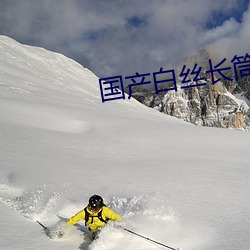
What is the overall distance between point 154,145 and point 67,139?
12.2ft

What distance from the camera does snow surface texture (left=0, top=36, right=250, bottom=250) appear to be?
5215 mm

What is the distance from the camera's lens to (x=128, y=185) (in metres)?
7.66

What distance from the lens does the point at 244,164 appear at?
996 centimetres

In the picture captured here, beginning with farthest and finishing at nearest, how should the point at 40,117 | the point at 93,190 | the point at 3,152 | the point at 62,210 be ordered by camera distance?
the point at 40,117, the point at 3,152, the point at 93,190, the point at 62,210

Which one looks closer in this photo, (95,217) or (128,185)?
(95,217)

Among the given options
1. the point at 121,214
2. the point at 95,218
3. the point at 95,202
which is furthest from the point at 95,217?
the point at 121,214

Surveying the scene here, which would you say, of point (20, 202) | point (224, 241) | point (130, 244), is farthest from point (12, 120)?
point (224, 241)

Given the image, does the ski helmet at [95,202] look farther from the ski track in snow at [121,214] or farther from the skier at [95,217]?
the ski track in snow at [121,214]

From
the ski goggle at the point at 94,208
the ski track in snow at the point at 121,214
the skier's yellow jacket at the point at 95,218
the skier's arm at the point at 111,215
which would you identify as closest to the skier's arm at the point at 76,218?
the skier's yellow jacket at the point at 95,218

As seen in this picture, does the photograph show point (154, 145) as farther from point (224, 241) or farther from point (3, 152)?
point (224, 241)

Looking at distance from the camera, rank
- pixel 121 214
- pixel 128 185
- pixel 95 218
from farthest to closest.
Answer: pixel 128 185, pixel 121 214, pixel 95 218

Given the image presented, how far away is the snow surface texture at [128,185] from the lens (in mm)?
5215

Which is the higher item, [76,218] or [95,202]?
[95,202]

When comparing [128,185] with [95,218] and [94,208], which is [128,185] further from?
[94,208]
